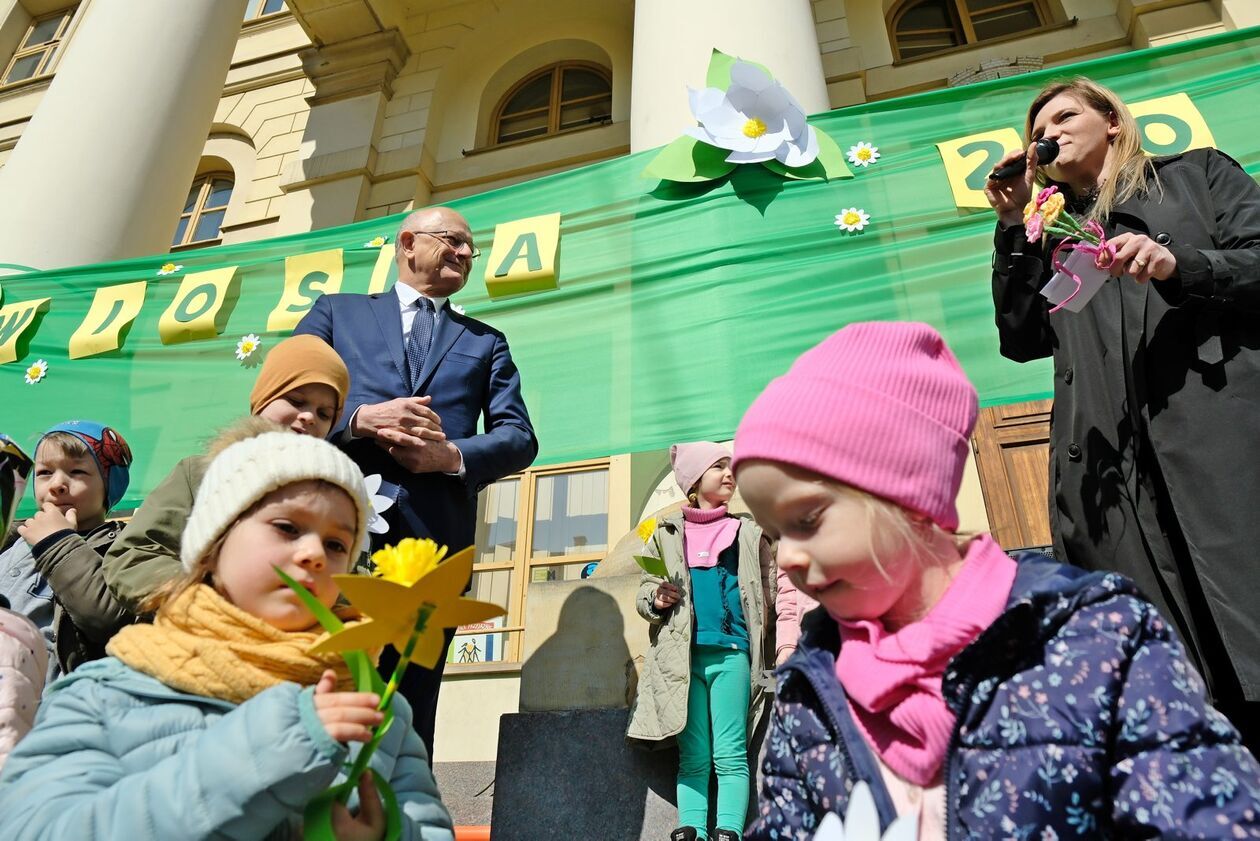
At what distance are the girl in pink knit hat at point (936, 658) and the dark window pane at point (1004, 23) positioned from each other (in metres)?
9.55

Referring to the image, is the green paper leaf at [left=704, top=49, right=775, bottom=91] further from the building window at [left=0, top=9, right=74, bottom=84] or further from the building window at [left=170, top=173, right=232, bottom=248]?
the building window at [left=0, top=9, right=74, bottom=84]

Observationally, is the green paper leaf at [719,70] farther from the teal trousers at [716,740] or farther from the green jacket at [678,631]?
the teal trousers at [716,740]

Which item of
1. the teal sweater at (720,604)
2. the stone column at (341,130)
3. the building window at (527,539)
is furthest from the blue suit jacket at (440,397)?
the stone column at (341,130)

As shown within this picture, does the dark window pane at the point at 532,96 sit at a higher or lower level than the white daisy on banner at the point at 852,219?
higher

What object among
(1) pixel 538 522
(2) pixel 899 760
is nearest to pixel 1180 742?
(2) pixel 899 760

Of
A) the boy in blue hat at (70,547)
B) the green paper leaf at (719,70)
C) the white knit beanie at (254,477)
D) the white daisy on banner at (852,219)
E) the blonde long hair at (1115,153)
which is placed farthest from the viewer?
the green paper leaf at (719,70)

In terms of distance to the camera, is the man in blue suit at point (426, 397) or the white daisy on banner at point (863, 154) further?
the white daisy on banner at point (863, 154)

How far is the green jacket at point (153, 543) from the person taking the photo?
179 cm

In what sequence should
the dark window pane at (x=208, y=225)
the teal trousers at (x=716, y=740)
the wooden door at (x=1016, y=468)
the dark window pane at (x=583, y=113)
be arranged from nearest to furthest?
the teal trousers at (x=716, y=740) < the wooden door at (x=1016, y=468) < the dark window pane at (x=583, y=113) < the dark window pane at (x=208, y=225)

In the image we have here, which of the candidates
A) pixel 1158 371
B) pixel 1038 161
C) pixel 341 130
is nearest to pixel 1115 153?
pixel 1038 161

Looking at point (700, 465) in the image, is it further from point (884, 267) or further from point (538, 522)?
point (538, 522)

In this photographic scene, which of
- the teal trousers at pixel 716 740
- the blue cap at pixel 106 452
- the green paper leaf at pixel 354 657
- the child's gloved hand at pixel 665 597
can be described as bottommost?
the green paper leaf at pixel 354 657

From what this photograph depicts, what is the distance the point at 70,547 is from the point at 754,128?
2925 mm

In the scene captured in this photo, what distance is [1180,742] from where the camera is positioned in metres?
0.99
